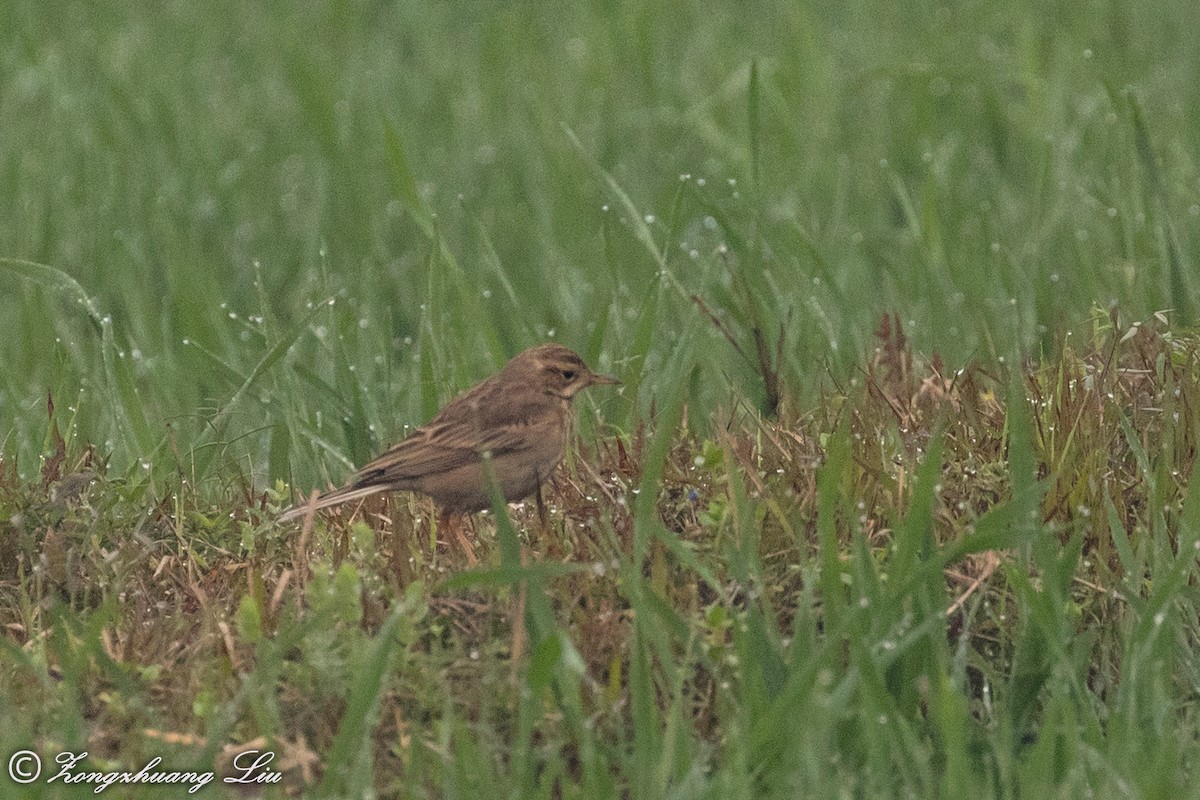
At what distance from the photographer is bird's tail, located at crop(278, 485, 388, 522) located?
16.3ft

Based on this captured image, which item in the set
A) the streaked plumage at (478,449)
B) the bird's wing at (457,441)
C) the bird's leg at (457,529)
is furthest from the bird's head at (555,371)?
the bird's leg at (457,529)

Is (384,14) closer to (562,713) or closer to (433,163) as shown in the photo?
(433,163)

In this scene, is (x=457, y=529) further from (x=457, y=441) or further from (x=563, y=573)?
(x=563, y=573)

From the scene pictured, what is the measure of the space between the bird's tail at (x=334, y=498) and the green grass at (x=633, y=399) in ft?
0.23

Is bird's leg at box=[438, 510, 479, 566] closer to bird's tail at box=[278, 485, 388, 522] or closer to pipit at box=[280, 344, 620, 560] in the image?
pipit at box=[280, 344, 620, 560]

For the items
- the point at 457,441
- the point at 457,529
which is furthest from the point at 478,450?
the point at 457,529

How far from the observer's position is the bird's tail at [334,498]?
16.3 feet

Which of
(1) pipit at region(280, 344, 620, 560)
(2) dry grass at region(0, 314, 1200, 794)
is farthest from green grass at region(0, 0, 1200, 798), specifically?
(1) pipit at region(280, 344, 620, 560)

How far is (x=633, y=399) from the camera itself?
5.97 metres

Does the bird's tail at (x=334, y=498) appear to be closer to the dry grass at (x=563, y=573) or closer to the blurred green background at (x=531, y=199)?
the dry grass at (x=563, y=573)

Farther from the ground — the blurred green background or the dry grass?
the dry grass

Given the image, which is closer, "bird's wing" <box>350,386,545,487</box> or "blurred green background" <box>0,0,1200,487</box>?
"bird's wing" <box>350,386,545,487</box>

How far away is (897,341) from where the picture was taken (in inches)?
239

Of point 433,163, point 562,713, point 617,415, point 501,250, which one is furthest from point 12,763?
point 433,163
